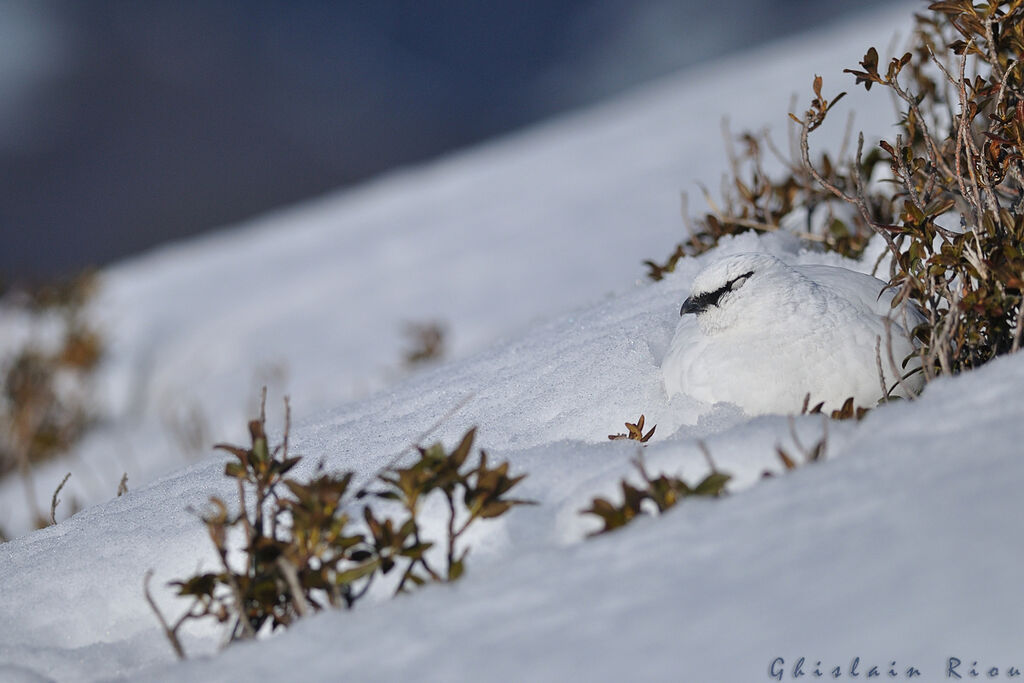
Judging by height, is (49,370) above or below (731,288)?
above

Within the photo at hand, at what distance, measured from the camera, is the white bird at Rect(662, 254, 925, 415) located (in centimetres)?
170

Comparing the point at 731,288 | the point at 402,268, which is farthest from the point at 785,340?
the point at 402,268

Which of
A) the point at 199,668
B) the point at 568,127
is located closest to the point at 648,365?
the point at 199,668

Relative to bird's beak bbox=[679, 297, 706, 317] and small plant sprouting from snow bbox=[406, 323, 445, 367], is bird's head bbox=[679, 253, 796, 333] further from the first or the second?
small plant sprouting from snow bbox=[406, 323, 445, 367]

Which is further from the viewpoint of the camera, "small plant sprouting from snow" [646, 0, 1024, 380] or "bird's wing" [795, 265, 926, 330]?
"bird's wing" [795, 265, 926, 330]

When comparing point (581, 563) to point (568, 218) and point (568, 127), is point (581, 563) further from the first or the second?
point (568, 127)

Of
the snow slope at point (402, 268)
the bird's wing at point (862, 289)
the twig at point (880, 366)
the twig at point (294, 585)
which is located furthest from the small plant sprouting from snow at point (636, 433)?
the snow slope at point (402, 268)

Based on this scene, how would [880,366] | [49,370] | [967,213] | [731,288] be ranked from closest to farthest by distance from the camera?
[880,366], [967,213], [731,288], [49,370]

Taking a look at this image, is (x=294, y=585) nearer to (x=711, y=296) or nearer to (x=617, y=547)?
(x=617, y=547)

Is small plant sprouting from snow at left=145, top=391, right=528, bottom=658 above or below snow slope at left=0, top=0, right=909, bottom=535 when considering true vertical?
below

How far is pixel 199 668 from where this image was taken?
132 centimetres

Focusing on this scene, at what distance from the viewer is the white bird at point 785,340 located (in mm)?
1697

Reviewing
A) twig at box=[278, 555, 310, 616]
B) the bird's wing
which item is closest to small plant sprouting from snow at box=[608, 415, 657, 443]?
the bird's wing

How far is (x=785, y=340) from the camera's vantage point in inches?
68.9
